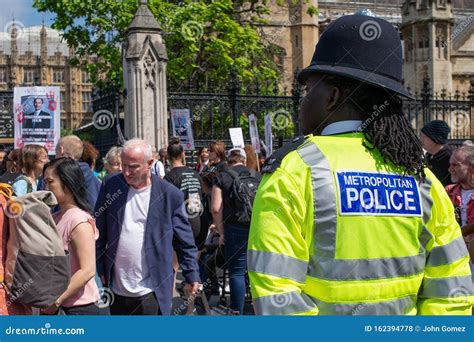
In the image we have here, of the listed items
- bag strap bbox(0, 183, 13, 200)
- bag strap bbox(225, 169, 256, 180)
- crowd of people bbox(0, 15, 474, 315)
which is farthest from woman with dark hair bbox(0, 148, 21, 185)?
crowd of people bbox(0, 15, 474, 315)

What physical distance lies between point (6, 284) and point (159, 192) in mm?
1818

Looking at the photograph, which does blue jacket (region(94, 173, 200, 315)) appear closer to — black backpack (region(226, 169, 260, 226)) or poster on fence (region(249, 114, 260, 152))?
black backpack (region(226, 169, 260, 226))

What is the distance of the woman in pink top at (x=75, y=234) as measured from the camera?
5.20 m

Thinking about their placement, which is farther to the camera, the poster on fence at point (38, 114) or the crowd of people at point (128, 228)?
the poster on fence at point (38, 114)

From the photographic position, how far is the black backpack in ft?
28.5

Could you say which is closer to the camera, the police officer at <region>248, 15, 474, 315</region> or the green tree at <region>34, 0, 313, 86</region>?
the police officer at <region>248, 15, 474, 315</region>

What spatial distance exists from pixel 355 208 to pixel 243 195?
5851 mm

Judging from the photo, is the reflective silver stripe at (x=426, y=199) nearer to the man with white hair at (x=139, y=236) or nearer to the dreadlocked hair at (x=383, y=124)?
the dreadlocked hair at (x=383, y=124)

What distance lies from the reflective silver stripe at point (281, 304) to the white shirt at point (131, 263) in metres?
3.20

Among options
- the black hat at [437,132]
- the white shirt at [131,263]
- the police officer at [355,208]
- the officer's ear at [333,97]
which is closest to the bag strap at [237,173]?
the black hat at [437,132]

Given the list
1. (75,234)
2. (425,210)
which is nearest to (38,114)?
(75,234)

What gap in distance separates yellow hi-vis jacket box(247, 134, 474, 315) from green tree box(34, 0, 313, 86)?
21.9m

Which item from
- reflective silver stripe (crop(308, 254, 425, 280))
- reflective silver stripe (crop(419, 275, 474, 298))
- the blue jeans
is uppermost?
reflective silver stripe (crop(308, 254, 425, 280))

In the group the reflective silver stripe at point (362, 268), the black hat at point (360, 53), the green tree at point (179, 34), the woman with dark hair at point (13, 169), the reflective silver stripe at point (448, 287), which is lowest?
the reflective silver stripe at point (448, 287)
